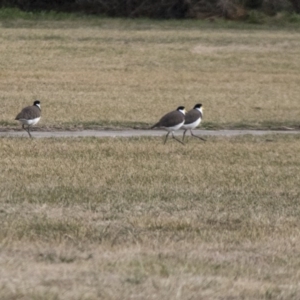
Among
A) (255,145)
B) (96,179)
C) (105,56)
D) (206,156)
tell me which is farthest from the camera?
(105,56)

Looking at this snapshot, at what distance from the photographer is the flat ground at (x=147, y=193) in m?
6.68

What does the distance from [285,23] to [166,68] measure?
16.8m

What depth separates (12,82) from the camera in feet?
98.8

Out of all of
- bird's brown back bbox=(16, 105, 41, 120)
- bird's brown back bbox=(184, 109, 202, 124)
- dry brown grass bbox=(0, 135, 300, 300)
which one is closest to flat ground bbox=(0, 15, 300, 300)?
dry brown grass bbox=(0, 135, 300, 300)

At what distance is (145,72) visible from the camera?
111 ft

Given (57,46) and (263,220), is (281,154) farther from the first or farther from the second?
(57,46)

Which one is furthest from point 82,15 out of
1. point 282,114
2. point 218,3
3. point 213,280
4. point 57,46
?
point 213,280

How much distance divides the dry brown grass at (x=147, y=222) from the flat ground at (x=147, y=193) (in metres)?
0.02

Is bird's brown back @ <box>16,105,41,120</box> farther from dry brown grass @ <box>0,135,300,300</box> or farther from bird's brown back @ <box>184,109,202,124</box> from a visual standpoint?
bird's brown back @ <box>184,109,202,124</box>

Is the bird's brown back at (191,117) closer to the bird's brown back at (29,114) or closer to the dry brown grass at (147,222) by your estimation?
the dry brown grass at (147,222)

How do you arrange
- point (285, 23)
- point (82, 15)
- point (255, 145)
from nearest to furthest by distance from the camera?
1. point (255, 145)
2. point (285, 23)
3. point (82, 15)

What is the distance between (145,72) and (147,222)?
2465cm

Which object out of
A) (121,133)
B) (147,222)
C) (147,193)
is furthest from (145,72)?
(147,222)

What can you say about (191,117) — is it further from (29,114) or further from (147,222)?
(147,222)
